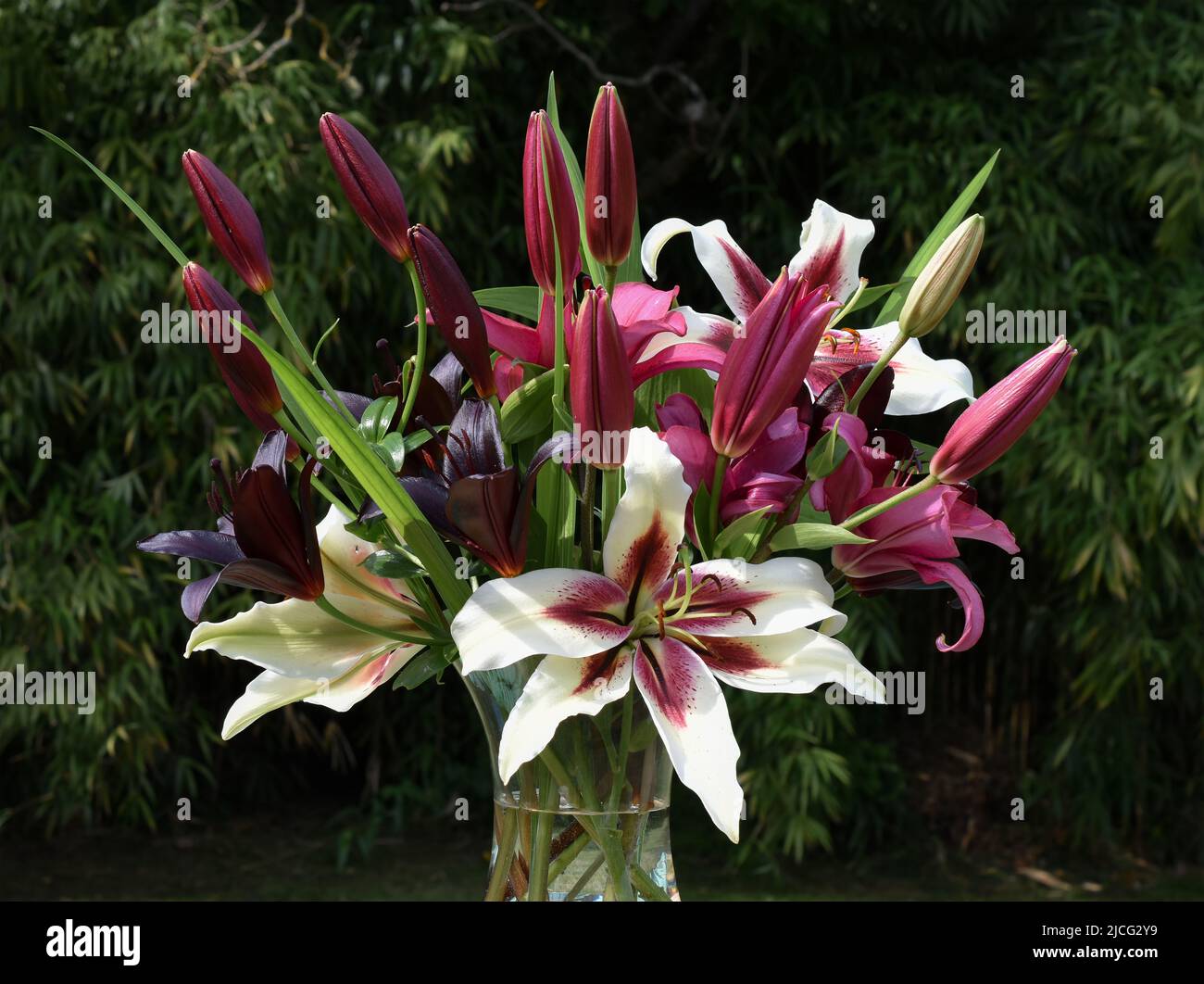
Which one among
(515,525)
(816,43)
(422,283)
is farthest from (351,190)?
(816,43)

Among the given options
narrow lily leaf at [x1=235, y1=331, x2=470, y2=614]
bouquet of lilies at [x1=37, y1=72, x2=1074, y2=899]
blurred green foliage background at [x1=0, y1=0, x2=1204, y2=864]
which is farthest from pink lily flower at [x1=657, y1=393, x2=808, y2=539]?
blurred green foliage background at [x1=0, y1=0, x2=1204, y2=864]

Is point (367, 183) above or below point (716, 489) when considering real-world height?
above

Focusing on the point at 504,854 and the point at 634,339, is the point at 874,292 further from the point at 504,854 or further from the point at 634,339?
the point at 504,854

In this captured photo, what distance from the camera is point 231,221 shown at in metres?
0.55

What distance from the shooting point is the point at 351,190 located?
1.83 feet

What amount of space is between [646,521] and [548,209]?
134 mm

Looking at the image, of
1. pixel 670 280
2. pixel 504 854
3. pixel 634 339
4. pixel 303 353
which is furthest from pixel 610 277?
pixel 670 280

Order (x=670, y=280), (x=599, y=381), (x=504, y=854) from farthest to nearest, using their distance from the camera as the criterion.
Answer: (x=670, y=280) < (x=504, y=854) < (x=599, y=381)

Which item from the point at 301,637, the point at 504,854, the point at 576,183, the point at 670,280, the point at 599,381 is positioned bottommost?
the point at 504,854

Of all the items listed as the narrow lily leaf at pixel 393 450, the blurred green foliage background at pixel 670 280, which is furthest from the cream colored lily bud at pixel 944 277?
the blurred green foliage background at pixel 670 280

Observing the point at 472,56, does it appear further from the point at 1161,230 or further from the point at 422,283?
the point at 422,283

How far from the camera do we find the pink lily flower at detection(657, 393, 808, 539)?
1.83 feet

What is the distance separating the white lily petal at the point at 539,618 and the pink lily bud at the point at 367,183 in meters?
0.14
